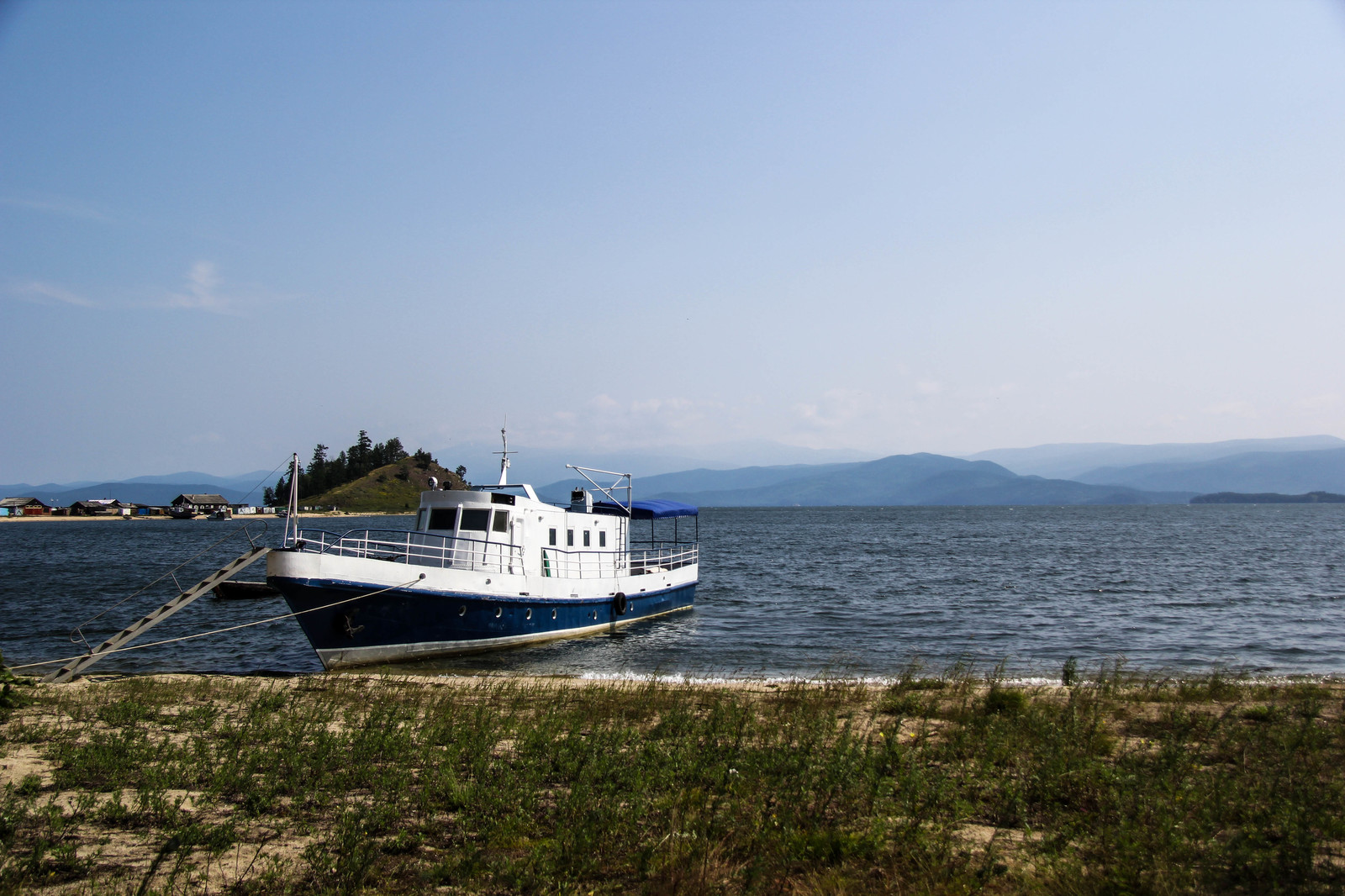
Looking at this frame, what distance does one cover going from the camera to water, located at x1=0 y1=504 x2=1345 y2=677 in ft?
71.8

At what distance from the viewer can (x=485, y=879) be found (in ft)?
20.2

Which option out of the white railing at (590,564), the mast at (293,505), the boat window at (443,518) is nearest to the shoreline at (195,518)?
the white railing at (590,564)

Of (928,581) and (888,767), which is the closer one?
(888,767)

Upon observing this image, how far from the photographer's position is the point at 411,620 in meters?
20.7

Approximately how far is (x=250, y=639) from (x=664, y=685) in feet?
57.0

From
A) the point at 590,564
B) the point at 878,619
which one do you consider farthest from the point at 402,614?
the point at 878,619

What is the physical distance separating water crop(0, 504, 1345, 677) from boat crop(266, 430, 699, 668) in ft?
2.69

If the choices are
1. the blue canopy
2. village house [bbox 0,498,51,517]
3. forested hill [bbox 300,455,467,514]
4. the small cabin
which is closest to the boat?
the blue canopy

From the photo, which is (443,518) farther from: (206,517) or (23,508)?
(23,508)

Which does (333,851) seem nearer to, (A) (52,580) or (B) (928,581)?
(B) (928,581)

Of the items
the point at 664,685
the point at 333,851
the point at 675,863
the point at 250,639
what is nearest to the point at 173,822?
the point at 333,851

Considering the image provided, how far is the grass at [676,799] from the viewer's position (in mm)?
6102

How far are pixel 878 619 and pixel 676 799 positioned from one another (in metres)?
24.4

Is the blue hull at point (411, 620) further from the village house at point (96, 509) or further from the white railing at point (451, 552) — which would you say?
the village house at point (96, 509)
